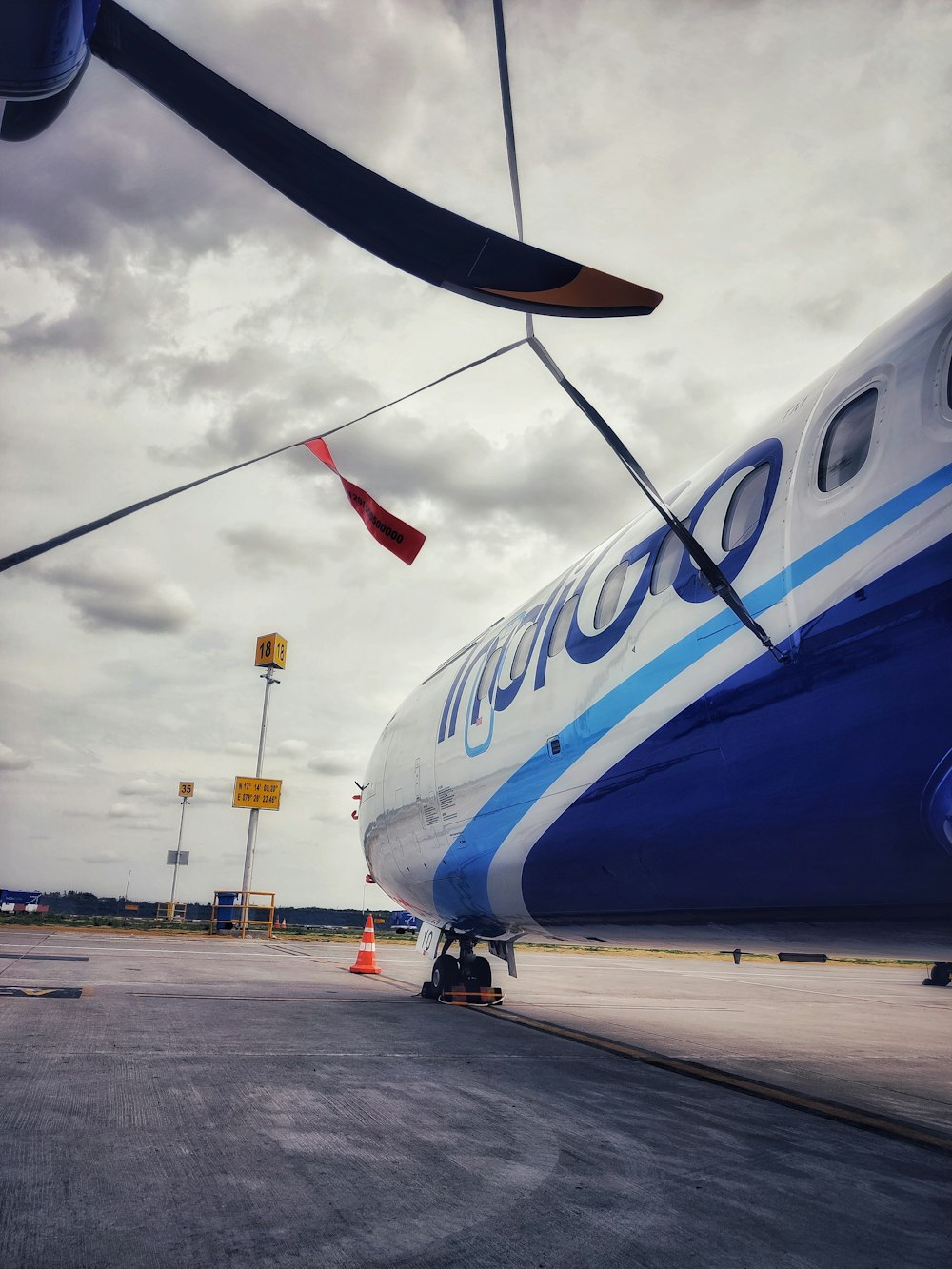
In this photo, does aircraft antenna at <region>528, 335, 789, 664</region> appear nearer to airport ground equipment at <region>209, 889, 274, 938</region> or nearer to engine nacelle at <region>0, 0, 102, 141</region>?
engine nacelle at <region>0, 0, 102, 141</region>

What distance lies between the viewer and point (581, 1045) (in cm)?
819

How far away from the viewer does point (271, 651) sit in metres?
38.7

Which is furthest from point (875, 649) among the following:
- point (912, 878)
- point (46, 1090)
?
point (46, 1090)

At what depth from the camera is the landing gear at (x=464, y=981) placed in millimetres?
11516

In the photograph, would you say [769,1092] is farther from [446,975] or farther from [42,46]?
[42,46]

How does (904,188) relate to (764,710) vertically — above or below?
above

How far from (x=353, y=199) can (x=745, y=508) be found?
8.42 ft

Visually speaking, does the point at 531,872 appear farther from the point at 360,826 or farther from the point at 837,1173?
the point at 360,826

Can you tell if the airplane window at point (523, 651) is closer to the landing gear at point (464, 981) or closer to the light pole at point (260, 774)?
the landing gear at point (464, 981)

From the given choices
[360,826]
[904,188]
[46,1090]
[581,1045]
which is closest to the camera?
[904,188]

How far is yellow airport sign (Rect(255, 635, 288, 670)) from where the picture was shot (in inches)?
1515

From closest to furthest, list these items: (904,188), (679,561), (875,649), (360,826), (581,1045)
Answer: (875,649)
(904,188)
(679,561)
(581,1045)
(360,826)

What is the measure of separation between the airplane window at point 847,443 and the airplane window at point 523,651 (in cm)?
342

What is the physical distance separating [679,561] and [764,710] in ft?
4.16
